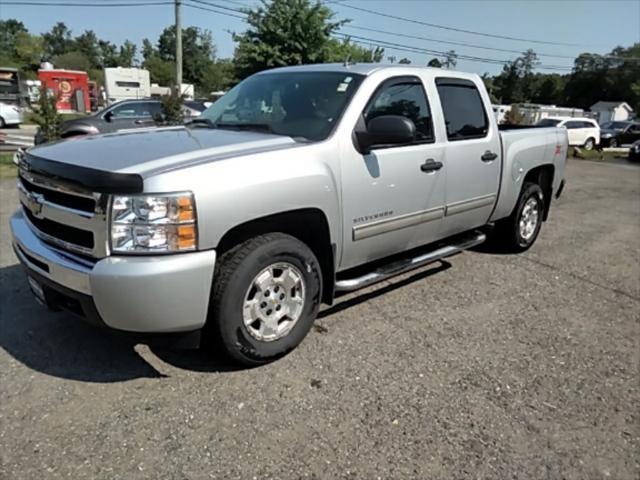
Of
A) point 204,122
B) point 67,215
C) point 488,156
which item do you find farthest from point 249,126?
point 488,156

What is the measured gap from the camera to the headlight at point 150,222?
2510 mm

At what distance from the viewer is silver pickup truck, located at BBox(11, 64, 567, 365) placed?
2549mm

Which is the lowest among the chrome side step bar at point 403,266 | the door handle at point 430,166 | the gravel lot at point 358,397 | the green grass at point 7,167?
the gravel lot at point 358,397

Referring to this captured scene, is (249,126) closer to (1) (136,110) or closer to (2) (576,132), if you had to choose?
(1) (136,110)

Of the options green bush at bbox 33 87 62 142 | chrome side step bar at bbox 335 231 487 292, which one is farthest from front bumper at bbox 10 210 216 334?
green bush at bbox 33 87 62 142

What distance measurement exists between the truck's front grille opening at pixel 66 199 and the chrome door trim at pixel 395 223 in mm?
1715

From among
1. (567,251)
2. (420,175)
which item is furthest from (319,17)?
(420,175)

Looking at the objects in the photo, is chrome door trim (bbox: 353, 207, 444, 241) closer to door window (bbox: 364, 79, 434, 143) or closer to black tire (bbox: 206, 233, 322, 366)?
black tire (bbox: 206, 233, 322, 366)

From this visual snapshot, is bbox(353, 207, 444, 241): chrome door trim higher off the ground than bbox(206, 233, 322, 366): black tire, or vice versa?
bbox(353, 207, 444, 241): chrome door trim

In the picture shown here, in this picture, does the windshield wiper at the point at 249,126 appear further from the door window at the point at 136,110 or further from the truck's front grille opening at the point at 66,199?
the door window at the point at 136,110

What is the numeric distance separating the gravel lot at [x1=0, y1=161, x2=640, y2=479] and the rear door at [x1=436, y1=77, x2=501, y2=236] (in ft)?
2.59

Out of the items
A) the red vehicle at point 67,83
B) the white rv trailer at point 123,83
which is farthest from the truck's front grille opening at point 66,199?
the white rv trailer at point 123,83

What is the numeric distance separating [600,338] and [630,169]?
17586 mm

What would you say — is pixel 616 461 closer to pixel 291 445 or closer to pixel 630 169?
pixel 291 445
